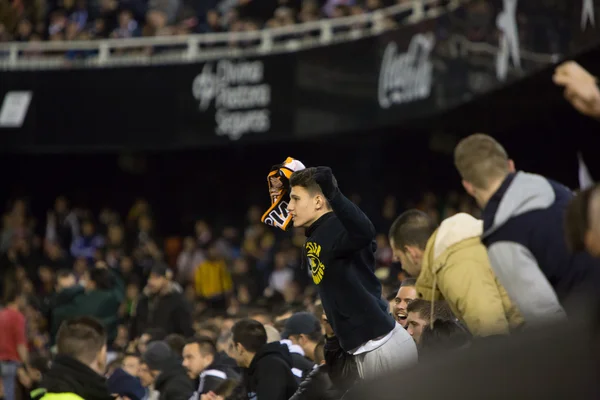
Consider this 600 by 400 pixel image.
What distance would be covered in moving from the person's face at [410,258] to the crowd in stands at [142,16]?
482 inches

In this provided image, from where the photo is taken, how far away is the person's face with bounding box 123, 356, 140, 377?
9.41 metres

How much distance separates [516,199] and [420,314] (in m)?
1.87

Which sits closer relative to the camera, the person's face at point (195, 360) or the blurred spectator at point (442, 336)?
the blurred spectator at point (442, 336)

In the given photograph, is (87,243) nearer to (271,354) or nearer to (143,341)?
(143,341)

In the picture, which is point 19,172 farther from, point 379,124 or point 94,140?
point 379,124

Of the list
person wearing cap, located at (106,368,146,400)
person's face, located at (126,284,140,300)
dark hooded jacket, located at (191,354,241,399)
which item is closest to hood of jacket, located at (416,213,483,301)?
dark hooded jacket, located at (191,354,241,399)

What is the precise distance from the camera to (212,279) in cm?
1692

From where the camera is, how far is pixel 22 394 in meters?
12.7

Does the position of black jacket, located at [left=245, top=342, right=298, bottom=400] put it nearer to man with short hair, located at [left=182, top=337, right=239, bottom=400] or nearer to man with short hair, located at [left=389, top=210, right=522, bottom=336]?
man with short hair, located at [left=389, top=210, right=522, bottom=336]

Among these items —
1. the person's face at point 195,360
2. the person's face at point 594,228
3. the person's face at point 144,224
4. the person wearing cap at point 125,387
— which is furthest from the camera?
the person's face at point 144,224

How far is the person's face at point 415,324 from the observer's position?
5730mm

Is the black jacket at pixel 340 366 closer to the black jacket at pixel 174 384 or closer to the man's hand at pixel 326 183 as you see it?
the man's hand at pixel 326 183

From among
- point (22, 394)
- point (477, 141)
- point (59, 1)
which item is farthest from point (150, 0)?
point (477, 141)

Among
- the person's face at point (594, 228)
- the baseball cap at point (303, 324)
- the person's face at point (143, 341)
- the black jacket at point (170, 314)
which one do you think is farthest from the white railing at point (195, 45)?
the person's face at point (594, 228)
